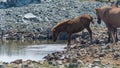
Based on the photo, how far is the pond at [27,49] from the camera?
28.1 m

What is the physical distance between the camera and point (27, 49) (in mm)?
32344

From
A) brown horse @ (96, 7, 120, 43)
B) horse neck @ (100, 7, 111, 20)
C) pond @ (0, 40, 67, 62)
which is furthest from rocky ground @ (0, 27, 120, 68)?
horse neck @ (100, 7, 111, 20)

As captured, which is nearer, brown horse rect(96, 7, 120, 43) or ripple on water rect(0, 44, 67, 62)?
ripple on water rect(0, 44, 67, 62)

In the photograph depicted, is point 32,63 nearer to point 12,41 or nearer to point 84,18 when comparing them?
point 84,18

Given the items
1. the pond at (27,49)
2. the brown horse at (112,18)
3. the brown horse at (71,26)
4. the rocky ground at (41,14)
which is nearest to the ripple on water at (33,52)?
the pond at (27,49)

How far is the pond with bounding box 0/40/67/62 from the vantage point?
2812 centimetres

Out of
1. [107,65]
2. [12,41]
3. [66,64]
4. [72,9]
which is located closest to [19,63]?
[66,64]

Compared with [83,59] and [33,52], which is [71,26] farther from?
[83,59]

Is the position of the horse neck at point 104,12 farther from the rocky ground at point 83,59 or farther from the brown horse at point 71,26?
the rocky ground at point 83,59

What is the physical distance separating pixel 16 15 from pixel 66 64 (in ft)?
Result: 84.5

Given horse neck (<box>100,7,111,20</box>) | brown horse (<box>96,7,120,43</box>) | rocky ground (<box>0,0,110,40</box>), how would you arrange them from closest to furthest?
brown horse (<box>96,7,120,43</box>)
horse neck (<box>100,7,111,20</box>)
rocky ground (<box>0,0,110,40</box>)

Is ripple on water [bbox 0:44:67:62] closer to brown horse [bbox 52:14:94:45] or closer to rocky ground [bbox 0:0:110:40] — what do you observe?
brown horse [bbox 52:14:94:45]

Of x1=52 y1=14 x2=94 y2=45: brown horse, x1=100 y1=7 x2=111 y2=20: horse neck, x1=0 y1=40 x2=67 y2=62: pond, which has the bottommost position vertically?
x1=0 y1=40 x2=67 y2=62: pond

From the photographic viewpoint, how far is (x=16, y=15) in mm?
47094
